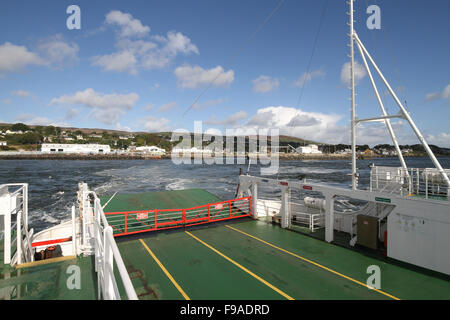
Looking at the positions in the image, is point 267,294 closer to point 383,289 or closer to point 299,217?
point 383,289

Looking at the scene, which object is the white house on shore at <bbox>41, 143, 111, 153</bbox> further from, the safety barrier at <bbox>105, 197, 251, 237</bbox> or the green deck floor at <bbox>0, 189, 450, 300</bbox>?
the green deck floor at <bbox>0, 189, 450, 300</bbox>

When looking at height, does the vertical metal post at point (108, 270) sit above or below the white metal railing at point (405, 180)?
below

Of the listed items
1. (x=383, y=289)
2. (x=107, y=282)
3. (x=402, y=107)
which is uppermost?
(x=402, y=107)

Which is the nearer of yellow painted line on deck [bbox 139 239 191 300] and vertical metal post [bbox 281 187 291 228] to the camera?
yellow painted line on deck [bbox 139 239 191 300]

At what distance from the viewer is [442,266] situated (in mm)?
7848

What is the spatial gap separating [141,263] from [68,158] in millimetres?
150157

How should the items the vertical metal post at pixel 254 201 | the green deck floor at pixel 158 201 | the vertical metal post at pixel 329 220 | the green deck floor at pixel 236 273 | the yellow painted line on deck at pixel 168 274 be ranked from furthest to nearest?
the green deck floor at pixel 158 201
the vertical metal post at pixel 254 201
the vertical metal post at pixel 329 220
the yellow painted line on deck at pixel 168 274
the green deck floor at pixel 236 273

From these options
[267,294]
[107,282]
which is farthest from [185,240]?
[107,282]

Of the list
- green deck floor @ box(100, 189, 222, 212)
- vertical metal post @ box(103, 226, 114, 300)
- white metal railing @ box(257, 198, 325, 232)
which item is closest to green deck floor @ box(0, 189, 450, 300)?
white metal railing @ box(257, 198, 325, 232)

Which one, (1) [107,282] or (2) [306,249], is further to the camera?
(2) [306,249]

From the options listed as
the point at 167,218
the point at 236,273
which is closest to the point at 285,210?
the point at 236,273

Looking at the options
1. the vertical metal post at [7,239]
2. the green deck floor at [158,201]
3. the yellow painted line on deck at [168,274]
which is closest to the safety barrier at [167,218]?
the green deck floor at [158,201]

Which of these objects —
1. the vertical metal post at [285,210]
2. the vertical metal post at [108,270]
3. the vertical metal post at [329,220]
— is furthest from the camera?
the vertical metal post at [285,210]

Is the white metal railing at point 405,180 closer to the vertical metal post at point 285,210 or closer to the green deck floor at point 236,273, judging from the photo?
the green deck floor at point 236,273
